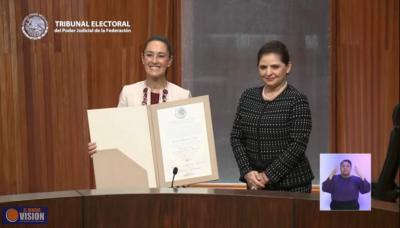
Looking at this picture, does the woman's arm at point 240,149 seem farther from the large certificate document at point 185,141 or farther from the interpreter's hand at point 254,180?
the large certificate document at point 185,141

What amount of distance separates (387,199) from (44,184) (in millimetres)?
3890

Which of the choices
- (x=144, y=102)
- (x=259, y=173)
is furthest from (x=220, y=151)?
(x=259, y=173)

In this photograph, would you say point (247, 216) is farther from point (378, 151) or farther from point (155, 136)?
point (378, 151)

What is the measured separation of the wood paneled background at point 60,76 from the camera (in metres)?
4.66

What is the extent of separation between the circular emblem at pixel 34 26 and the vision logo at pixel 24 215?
2.84 metres

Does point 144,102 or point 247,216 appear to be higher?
point 144,102

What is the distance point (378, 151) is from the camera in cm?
474

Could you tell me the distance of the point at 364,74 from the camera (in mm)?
4668

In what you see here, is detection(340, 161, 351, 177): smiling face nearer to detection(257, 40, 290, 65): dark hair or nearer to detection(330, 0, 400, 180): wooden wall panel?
detection(257, 40, 290, 65): dark hair

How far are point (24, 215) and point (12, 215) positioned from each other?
0.12ft

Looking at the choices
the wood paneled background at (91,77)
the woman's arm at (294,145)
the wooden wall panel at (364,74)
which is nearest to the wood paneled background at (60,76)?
the wood paneled background at (91,77)

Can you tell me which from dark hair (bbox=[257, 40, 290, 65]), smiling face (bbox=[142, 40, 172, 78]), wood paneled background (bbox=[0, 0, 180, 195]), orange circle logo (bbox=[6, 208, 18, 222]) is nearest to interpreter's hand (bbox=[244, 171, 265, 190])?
dark hair (bbox=[257, 40, 290, 65])

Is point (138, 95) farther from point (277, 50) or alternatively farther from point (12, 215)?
point (12, 215)

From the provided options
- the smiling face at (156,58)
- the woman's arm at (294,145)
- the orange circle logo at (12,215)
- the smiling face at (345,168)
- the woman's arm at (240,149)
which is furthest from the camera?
the smiling face at (156,58)
